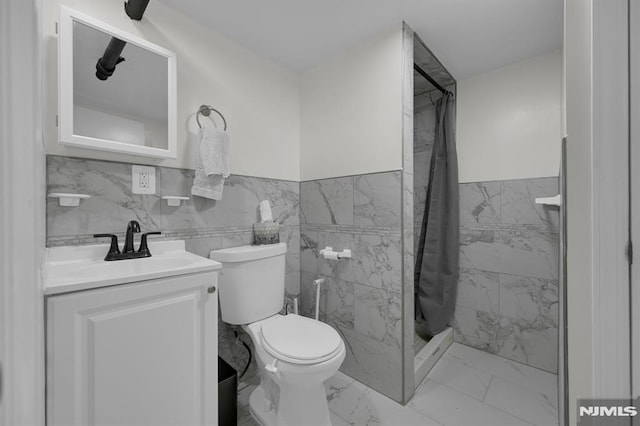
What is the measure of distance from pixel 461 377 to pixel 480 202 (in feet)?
4.29

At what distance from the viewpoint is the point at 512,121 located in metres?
1.99

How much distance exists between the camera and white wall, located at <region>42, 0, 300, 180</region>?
1162 millimetres

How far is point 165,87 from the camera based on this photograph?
4.49ft

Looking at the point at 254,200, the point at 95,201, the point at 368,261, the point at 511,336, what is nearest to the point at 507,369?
the point at 511,336

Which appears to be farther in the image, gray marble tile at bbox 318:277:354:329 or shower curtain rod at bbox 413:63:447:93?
shower curtain rod at bbox 413:63:447:93

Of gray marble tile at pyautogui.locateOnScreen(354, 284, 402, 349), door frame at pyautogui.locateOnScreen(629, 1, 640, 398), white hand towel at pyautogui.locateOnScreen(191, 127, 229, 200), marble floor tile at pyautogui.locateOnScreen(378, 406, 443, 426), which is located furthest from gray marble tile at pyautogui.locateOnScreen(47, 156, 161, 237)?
door frame at pyautogui.locateOnScreen(629, 1, 640, 398)

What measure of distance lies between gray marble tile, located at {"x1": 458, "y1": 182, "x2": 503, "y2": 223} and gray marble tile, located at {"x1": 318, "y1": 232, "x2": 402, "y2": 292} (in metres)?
1.03

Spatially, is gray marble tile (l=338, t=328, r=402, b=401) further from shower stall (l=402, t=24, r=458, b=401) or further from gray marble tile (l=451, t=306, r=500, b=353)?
gray marble tile (l=451, t=306, r=500, b=353)

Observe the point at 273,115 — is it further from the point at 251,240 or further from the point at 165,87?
the point at 251,240

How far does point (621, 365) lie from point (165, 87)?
75.4 inches

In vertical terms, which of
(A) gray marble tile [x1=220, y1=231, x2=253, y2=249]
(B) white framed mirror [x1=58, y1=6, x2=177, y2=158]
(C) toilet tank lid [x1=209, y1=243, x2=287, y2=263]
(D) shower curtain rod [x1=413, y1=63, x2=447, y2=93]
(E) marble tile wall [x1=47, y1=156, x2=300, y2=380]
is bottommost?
(C) toilet tank lid [x1=209, y1=243, x2=287, y2=263]

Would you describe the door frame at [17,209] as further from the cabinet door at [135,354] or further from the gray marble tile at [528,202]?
the gray marble tile at [528,202]

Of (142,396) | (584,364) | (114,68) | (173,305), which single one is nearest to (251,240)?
(173,305)

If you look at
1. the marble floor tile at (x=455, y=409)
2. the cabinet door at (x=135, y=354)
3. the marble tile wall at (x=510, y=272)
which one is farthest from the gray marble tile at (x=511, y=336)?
the cabinet door at (x=135, y=354)
